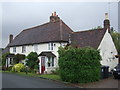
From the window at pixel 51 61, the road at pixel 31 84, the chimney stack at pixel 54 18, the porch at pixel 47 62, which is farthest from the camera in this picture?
the chimney stack at pixel 54 18

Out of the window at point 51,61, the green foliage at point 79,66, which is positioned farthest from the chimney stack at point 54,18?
the green foliage at point 79,66

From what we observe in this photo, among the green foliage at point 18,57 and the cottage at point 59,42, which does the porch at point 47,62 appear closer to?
the cottage at point 59,42

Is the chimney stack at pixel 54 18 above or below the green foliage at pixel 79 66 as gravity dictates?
above

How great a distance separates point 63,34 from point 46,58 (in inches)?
197

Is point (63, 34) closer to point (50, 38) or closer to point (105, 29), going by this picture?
point (50, 38)

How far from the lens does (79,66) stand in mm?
16062

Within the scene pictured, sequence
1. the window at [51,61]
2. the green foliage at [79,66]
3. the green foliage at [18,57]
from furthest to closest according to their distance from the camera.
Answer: the green foliage at [18,57]
the window at [51,61]
the green foliage at [79,66]

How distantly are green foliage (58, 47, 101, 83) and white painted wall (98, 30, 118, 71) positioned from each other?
28.9ft

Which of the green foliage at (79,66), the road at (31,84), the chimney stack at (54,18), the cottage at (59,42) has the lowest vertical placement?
the road at (31,84)

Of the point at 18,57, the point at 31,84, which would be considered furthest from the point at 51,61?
the point at 31,84

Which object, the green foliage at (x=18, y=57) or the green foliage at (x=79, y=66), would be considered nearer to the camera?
the green foliage at (x=79, y=66)

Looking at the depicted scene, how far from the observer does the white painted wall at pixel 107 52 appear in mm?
25391

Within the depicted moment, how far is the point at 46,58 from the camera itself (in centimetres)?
2716

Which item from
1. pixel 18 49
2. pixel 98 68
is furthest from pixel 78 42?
pixel 18 49
